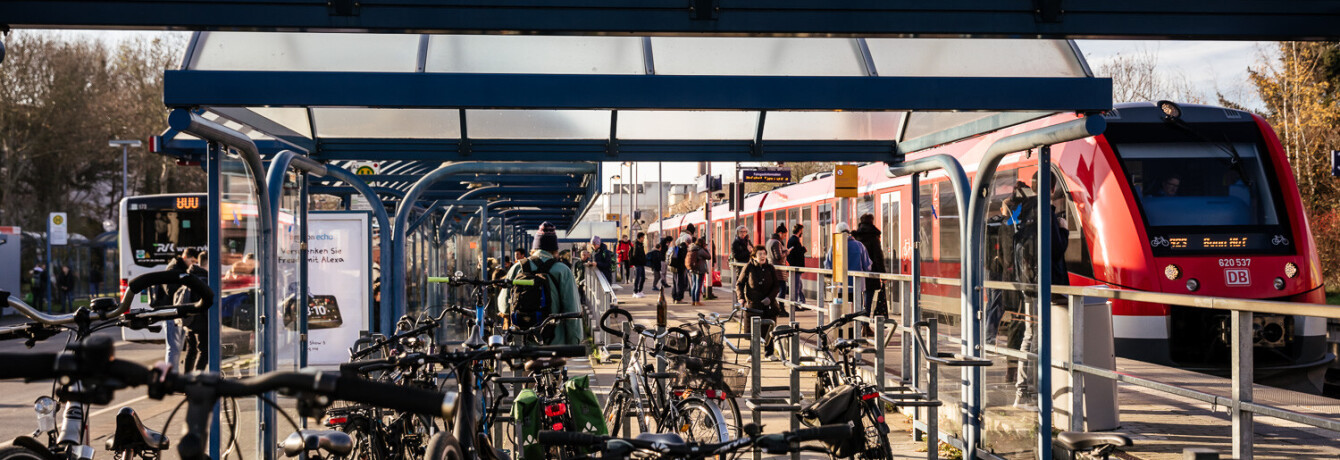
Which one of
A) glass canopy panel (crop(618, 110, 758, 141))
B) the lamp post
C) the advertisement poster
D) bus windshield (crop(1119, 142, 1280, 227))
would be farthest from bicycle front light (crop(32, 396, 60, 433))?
the lamp post

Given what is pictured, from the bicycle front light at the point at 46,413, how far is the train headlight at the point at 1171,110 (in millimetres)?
11012

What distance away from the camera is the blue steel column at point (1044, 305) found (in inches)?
239

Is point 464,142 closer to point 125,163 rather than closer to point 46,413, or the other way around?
point 46,413

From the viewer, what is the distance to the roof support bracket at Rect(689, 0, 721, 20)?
4.70 meters

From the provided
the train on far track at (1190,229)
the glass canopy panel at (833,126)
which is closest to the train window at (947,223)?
the train on far track at (1190,229)

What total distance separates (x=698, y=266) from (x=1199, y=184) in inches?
521

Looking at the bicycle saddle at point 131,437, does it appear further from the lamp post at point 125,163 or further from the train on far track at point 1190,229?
the lamp post at point 125,163

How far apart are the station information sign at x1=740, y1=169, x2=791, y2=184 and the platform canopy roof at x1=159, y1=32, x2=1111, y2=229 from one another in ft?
58.4

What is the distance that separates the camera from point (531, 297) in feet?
30.0

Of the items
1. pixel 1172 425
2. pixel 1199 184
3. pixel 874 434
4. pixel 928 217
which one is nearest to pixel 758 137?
pixel 874 434

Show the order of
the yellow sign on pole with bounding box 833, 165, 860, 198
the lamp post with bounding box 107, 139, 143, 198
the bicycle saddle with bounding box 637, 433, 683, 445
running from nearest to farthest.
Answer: the bicycle saddle with bounding box 637, 433, 683, 445, the yellow sign on pole with bounding box 833, 165, 860, 198, the lamp post with bounding box 107, 139, 143, 198

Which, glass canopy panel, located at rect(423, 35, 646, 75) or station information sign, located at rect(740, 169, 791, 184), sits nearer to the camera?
glass canopy panel, located at rect(423, 35, 646, 75)

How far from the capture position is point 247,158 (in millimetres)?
5812

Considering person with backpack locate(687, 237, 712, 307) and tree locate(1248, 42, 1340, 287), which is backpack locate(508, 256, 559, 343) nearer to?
person with backpack locate(687, 237, 712, 307)
